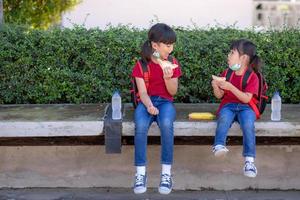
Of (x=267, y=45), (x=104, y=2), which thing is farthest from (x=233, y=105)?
(x=104, y=2)

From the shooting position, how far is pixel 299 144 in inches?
221

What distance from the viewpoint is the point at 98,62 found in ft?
19.6

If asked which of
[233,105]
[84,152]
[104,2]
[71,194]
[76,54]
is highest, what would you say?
[104,2]

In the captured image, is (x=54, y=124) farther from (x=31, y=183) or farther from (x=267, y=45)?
(x=267, y=45)

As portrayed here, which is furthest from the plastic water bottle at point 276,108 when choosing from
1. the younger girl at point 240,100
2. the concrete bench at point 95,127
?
the younger girl at point 240,100

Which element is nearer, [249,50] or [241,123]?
[241,123]

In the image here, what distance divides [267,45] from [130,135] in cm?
180

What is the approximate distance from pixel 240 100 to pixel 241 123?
21 cm

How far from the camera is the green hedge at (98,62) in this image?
5.95 m

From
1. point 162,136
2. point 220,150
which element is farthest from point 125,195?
point 220,150

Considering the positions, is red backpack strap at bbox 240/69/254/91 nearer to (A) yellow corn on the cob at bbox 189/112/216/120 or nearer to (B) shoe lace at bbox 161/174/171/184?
(A) yellow corn on the cob at bbox 189/112/216/120

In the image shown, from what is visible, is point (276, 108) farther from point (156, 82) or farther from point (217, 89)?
point (156, 82)

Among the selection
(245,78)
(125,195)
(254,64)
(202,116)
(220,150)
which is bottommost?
(125,195)

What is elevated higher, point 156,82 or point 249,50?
point 249,50
